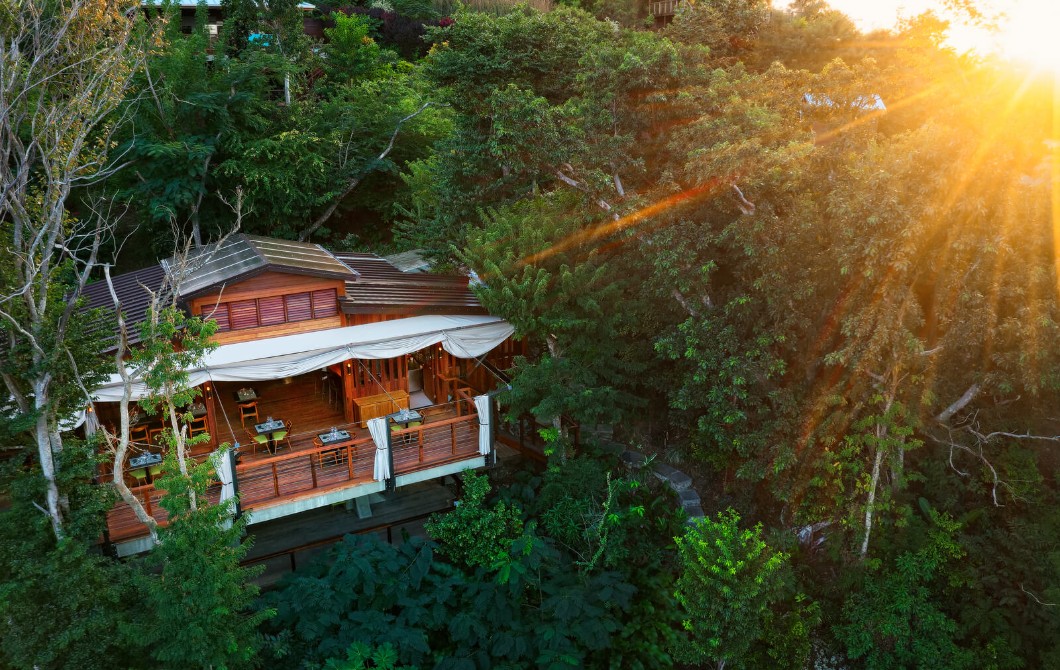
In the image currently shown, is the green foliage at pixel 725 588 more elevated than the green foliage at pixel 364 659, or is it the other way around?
the green foliage at pixel 725 588

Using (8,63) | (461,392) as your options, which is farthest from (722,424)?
(8,63)

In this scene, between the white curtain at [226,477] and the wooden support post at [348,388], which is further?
the wooden support post at [348,388]

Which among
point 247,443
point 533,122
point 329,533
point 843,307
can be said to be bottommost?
point 329,533

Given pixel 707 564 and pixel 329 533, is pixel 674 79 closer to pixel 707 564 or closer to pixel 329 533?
pixel 707 564

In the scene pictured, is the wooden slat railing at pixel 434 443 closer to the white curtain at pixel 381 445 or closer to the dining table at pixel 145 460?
the white curtain at pixel 381 445

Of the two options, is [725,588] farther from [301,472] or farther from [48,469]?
[48,469]

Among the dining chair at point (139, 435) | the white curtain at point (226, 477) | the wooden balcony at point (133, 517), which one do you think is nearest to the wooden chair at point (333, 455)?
the white curtain at point (226, 477)
